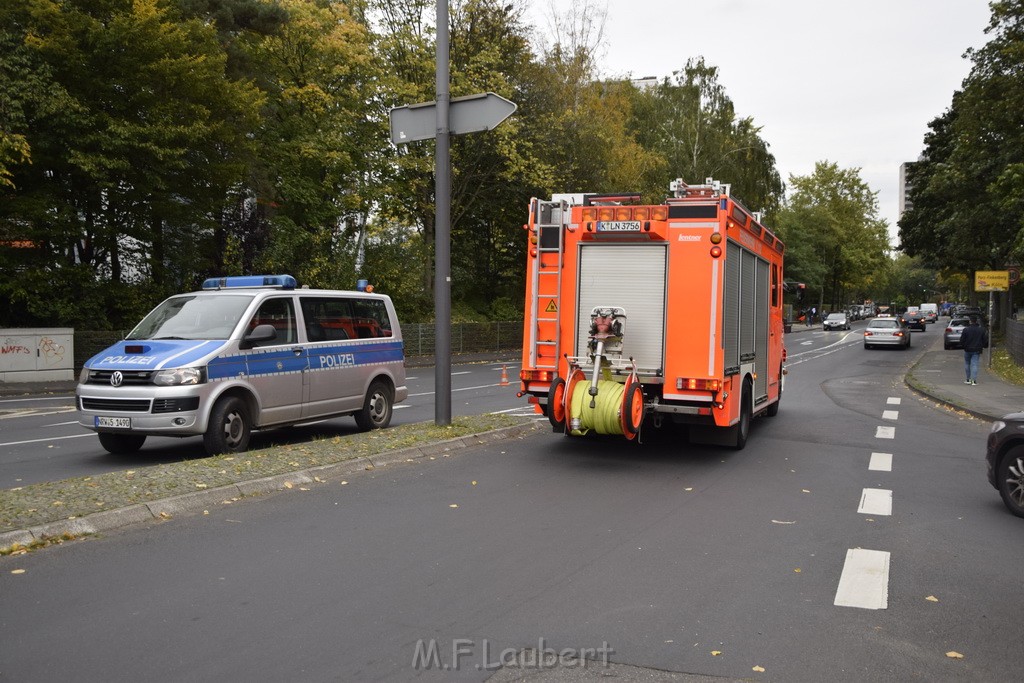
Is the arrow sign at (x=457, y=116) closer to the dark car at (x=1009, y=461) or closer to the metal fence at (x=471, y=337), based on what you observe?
the dark car at (x=1009, y=461)

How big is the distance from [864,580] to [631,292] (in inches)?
194

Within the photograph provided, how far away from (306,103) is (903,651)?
31554 mm

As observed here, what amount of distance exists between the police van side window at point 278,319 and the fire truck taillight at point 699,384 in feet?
Result: 15.5

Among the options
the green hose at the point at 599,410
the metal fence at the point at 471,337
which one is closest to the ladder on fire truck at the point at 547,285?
the green hose at the point at 599,410

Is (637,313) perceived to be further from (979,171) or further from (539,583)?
(979,171)

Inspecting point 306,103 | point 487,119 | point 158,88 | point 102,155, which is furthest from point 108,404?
point 306,103

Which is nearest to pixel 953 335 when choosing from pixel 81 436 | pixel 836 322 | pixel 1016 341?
pixel 1016 341

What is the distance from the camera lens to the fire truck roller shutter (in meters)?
9.80

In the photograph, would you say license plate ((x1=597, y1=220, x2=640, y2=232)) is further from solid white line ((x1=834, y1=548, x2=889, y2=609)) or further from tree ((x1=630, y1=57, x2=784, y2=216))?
tree ((x1=630, y1=57, x2=784, y2=216))

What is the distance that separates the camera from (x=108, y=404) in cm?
935

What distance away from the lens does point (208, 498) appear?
7.28 metres

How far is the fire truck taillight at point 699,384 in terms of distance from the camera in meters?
9.45

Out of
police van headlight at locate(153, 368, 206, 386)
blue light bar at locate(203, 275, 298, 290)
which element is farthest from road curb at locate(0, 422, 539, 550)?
blue light bar at locate(203, 275, 298, 290)

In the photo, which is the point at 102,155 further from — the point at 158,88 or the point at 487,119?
the point at 487,119
